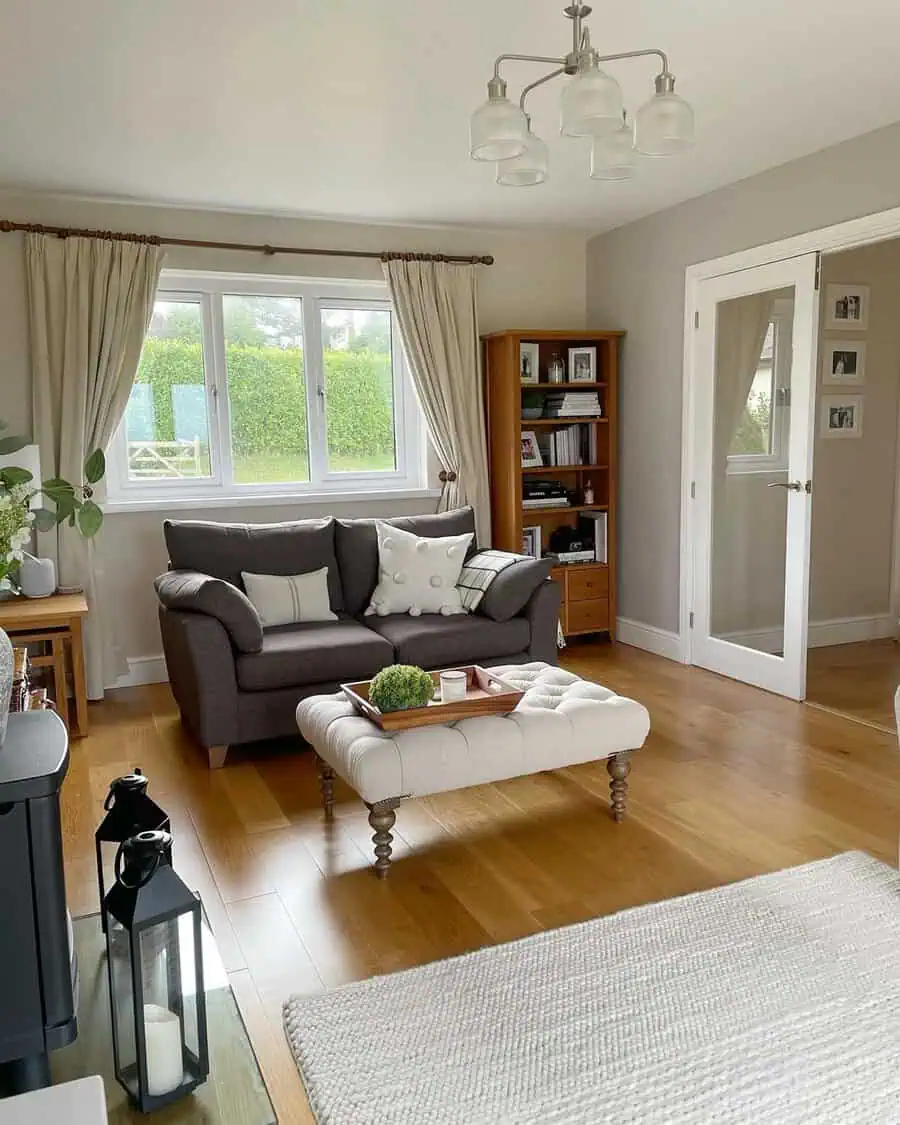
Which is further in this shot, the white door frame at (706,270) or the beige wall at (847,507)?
the beige wall at (847,507)

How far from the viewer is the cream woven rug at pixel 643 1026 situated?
1777 mm

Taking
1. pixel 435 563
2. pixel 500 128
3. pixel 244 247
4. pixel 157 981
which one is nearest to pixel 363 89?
pixel 500 128

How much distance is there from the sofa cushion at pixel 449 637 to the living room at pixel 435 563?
3 centimetres

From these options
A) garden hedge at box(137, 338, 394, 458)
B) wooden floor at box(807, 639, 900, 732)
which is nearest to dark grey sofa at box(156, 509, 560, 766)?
garden hedge at box(137, 338, 394, 458)

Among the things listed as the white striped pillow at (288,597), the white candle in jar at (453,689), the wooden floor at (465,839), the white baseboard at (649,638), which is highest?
the white striped pillow at (288,597)

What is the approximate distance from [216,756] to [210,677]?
0.32 metres

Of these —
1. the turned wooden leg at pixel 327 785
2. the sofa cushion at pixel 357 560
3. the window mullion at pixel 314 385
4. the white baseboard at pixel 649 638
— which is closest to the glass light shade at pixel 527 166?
the turned wooden leg at pixel 327 785

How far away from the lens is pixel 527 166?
255 centimetres

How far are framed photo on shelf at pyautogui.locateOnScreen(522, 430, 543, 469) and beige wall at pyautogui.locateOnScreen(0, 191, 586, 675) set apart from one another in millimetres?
629

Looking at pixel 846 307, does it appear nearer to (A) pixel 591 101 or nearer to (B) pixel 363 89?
(B) pixel 363 89

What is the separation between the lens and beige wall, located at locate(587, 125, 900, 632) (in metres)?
4.18

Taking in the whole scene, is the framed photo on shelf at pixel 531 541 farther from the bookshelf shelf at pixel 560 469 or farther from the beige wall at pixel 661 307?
the beige wall at pixel 661 307

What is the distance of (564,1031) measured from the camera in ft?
6.57

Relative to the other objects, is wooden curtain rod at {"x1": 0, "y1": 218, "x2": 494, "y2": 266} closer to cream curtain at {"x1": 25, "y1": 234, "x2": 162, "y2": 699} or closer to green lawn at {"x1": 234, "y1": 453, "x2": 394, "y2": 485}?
cream curtain at {"x1": 25, "y1": 234, "x2": 162, "y2": 699}
